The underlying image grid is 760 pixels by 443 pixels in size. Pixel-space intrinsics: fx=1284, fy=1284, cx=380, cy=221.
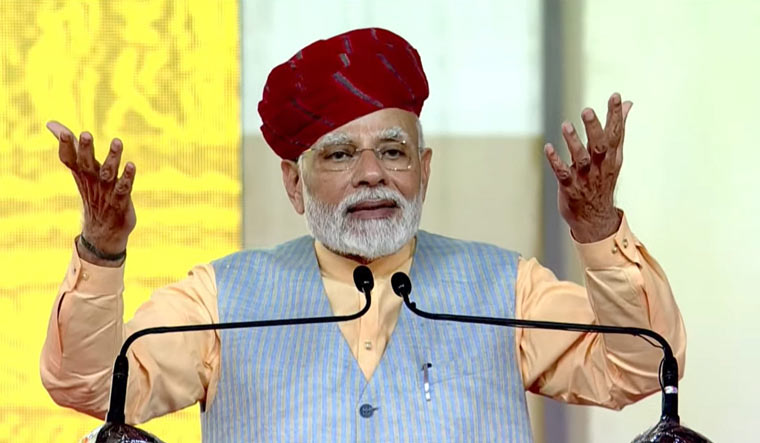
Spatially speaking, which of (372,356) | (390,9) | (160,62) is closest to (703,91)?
(390,9)

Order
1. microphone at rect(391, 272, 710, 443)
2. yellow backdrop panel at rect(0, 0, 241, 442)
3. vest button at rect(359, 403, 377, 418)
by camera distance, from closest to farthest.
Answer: microphone at rect(391, 272, 710, 443) → vest button at rect(359, 403, 377, 418) → yellow backdrop panel at rect(0, 0, 241, 442)

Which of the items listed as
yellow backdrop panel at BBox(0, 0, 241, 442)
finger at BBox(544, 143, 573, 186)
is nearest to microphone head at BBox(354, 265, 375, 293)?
finger at BBox(544, 143, 573, 186)

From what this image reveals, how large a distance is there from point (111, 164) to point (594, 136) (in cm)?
73

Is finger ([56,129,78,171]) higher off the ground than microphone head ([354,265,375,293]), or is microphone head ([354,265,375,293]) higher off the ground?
finger ([56,129,78,171])

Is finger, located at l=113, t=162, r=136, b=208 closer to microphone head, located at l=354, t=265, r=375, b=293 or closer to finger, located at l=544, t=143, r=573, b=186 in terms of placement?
microphone head, located at l=354, t=265, r=375, b=293

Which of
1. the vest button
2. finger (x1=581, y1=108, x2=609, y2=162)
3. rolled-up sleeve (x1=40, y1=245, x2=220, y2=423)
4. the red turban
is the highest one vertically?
the red turban

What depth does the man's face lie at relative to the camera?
2.47 metres

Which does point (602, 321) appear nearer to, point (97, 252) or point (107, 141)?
point (97, 252)

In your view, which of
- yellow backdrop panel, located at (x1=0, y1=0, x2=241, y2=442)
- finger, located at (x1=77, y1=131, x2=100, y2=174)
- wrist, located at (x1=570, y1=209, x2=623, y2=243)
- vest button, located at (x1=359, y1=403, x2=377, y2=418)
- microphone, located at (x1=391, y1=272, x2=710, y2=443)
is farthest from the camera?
yellow backdrop panel, located at (x1=0, y1=0, x2=241, y2=442)

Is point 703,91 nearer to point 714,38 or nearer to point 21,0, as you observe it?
point 714,38

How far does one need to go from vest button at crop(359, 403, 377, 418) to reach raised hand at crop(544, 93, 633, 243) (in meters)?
0.52

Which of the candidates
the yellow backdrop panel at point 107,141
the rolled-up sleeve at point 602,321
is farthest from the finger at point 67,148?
the yellow backdrop panel at point 107,141

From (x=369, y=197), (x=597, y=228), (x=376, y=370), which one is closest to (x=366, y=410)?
(x=376, y=370)

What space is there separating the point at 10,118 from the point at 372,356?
178 cm
